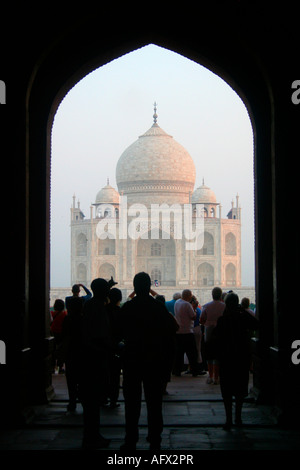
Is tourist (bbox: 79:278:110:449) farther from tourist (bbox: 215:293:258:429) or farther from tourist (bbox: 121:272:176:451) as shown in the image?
tourist (bbox: 215:293:258:429)

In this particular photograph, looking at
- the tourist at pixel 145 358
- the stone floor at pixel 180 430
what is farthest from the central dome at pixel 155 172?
the tourist at pixel 145 358

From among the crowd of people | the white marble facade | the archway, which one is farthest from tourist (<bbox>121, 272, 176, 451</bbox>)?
the white marble facade

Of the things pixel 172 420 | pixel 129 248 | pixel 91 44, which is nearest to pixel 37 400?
pixel 172 420

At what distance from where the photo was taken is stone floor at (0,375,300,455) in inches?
173

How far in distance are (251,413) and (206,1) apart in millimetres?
3213

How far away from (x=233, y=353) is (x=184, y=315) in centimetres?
262

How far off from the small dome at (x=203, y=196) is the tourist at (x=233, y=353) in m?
37.6

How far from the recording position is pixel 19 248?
17.4 ft

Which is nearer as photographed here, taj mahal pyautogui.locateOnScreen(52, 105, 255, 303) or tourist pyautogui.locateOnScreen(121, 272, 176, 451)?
tourist pyautogui.locateOnScreen(121, 272, 176, 451)

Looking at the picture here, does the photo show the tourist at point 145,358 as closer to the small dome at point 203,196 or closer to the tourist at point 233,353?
the tourist at point 233,353

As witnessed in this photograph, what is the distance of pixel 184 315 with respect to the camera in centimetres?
757

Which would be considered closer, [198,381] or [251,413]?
[251,413]

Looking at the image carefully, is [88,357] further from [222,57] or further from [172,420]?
[222,57]
